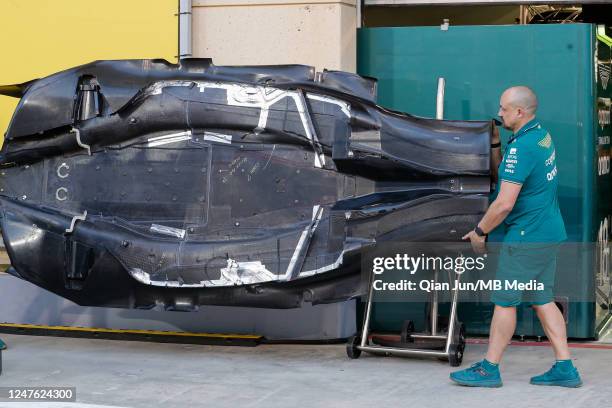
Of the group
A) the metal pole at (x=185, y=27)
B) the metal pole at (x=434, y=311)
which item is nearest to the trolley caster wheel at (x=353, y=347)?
the metal pole at (x=434, y=311)

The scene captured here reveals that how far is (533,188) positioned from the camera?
7.00 m

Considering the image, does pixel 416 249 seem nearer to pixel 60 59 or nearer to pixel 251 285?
pixel 251 285

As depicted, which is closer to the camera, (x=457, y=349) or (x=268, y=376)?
(x=268, y=376)

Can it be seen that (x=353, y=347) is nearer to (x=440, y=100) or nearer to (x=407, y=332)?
(x=407, y=332)

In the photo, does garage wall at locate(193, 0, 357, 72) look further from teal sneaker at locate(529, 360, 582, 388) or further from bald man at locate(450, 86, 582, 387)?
teal sneaker at locate(529, 360, 582, 388)

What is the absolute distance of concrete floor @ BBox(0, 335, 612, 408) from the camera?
6840 millimetres

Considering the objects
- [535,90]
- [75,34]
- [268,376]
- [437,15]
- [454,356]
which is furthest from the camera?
[75,34]

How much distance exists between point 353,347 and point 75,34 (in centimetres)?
344

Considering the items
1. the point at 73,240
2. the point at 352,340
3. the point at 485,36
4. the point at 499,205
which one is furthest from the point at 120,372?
the point at 485,36

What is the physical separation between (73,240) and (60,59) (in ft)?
6.84

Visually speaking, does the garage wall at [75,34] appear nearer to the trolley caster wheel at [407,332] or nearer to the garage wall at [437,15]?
the garage wall at [437,15]

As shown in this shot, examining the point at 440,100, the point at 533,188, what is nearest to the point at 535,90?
the point at 440,100

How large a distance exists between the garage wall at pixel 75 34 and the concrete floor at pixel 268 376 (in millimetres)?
2213

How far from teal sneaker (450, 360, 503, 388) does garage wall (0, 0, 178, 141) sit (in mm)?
3569
